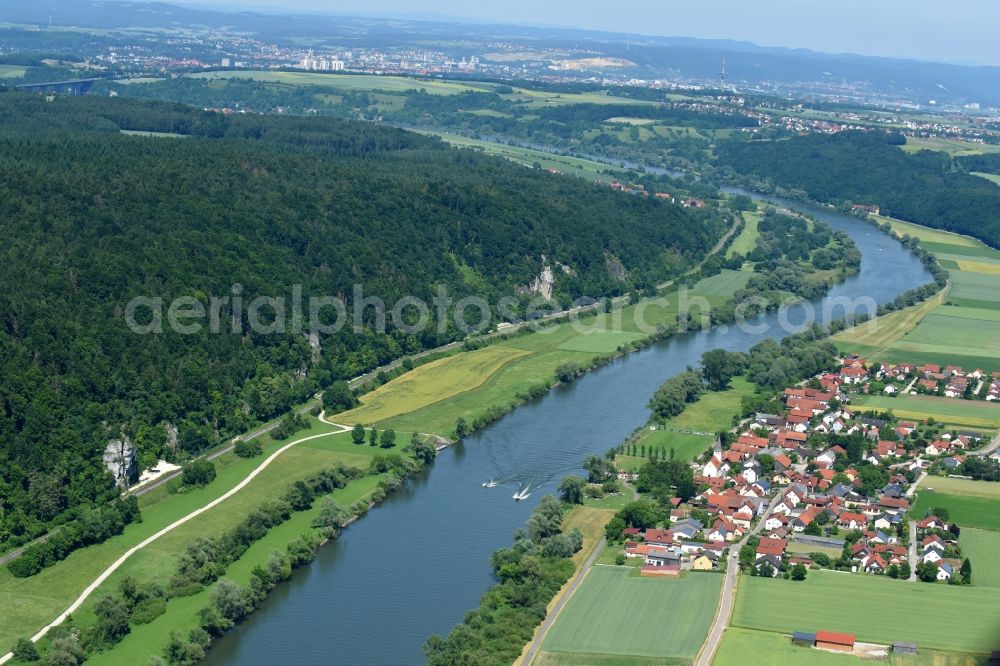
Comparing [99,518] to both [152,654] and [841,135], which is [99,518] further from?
[841,135]

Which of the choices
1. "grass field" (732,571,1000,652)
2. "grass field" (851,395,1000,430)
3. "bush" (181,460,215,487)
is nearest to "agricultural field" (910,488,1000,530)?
"grass field" (732,571,1000,652)

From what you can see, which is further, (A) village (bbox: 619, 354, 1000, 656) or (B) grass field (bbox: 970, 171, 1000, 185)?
(B) grass field (bbox: 970, 171, 1000, 185)

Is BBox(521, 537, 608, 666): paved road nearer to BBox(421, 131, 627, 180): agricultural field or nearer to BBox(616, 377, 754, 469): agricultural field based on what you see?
BBox(616, 377, 754, 469): agricultural field

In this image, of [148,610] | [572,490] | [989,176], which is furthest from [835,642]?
[989,176]

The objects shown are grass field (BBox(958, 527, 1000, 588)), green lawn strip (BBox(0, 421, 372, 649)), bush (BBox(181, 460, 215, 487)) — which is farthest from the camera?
bush (BBox(181, 460, 215, 487))

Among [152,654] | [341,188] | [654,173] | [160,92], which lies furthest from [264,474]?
[160,92]
